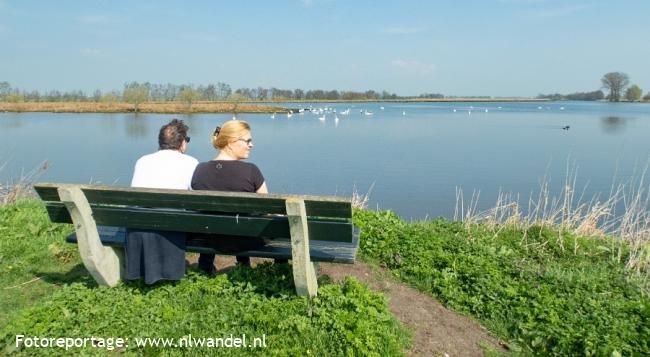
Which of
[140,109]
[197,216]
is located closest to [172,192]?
[197,216]

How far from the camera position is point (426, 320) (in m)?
4.25

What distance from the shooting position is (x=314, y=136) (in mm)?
34719

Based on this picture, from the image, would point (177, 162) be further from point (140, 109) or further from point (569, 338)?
A: point (140, 109)

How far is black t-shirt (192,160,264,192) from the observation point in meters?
4.02

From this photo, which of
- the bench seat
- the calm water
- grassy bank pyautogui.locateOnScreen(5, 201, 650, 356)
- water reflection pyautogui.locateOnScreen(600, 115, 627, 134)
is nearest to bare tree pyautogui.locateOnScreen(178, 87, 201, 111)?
the calm water

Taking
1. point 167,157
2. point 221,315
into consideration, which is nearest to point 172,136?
point 167,157

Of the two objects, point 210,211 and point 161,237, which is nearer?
point 210,211

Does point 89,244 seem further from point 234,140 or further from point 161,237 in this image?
point 234,140

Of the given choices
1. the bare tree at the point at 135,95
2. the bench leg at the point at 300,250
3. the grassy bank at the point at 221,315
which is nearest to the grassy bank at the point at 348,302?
the grassy bank at the point at 221,315

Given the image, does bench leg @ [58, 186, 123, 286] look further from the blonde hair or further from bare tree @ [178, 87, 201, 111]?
bare tree @ [178, 87, 201, 111]

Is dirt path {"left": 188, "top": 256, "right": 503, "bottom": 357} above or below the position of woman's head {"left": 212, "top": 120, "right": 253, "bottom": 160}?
below

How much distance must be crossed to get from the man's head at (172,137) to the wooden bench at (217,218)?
0.75 meters

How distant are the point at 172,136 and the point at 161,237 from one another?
0.98 meters

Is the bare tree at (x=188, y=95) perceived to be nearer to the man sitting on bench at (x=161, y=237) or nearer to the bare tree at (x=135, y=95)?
the bare tree at (x=135, y=95)
